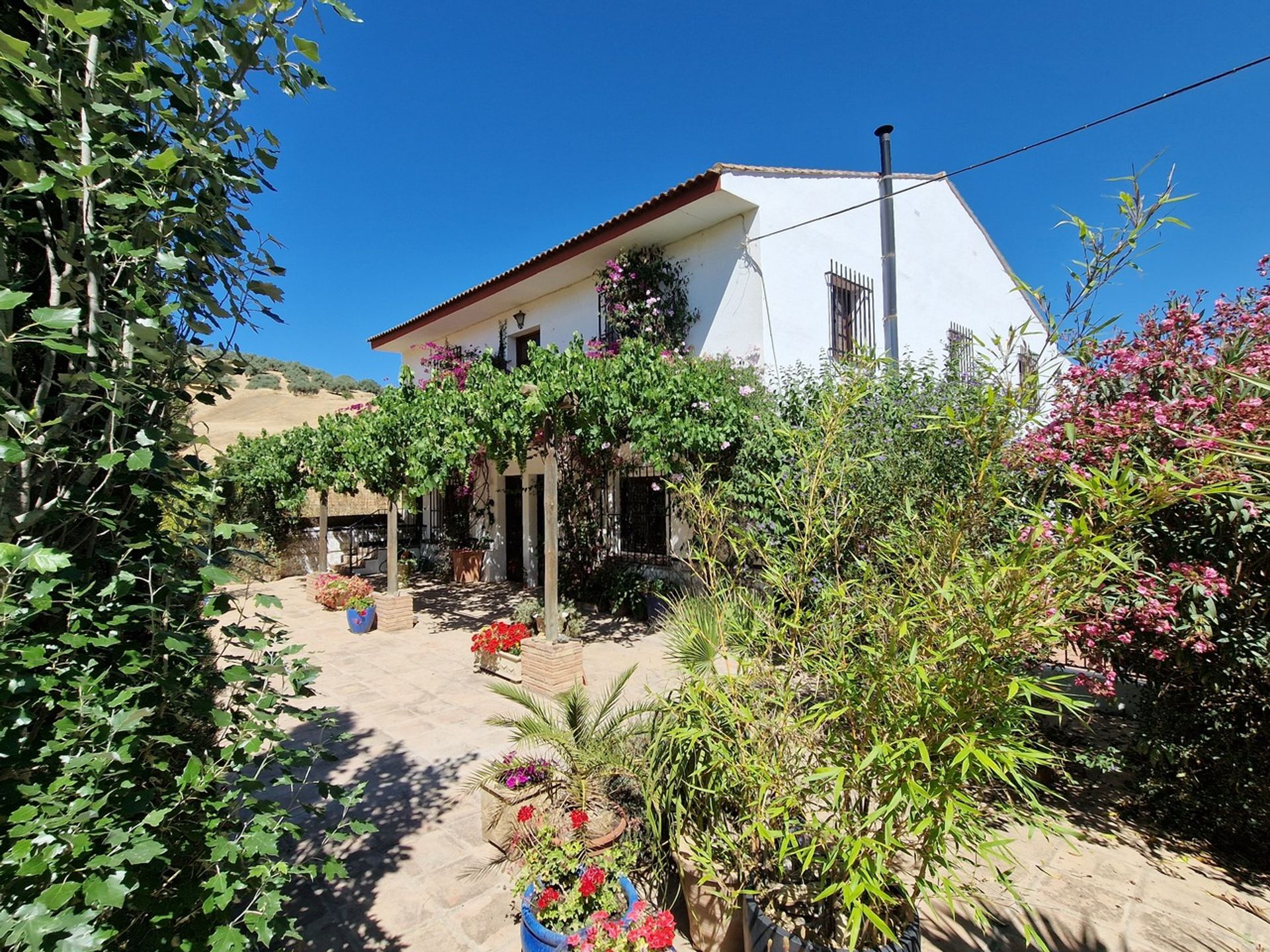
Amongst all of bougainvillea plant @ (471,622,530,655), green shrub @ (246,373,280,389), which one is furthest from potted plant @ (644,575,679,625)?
green shrub @ (246,373,280,389)

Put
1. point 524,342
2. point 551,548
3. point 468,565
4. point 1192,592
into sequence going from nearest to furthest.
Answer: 1. point 1192,592
2. point 551,548
3. point 524,342
4. point 468,565

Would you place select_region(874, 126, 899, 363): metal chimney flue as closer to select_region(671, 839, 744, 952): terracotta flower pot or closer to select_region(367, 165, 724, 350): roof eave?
select_region(367, 165, 724, 350): roof eave

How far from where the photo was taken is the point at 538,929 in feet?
8.28

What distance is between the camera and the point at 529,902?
8.70 ft

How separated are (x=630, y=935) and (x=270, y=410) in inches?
1672

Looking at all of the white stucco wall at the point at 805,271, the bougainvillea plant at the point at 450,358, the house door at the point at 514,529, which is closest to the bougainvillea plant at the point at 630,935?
the white stucco wall at the point at 805,271

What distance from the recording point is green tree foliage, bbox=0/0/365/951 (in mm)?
1231

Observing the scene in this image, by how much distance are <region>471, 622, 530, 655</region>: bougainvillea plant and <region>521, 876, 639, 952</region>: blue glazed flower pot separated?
172 inches

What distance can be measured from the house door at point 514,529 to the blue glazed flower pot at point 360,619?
4.17 metres

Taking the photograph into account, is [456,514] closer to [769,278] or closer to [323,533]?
[323,533]

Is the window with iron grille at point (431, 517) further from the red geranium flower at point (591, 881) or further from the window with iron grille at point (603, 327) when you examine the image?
the red geranium flower at point (591, 881)

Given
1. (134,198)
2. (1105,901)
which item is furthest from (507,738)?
(134,198)

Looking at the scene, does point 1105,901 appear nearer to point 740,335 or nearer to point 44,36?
point 44,36

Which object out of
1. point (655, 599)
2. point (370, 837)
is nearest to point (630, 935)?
point (370, 837)
